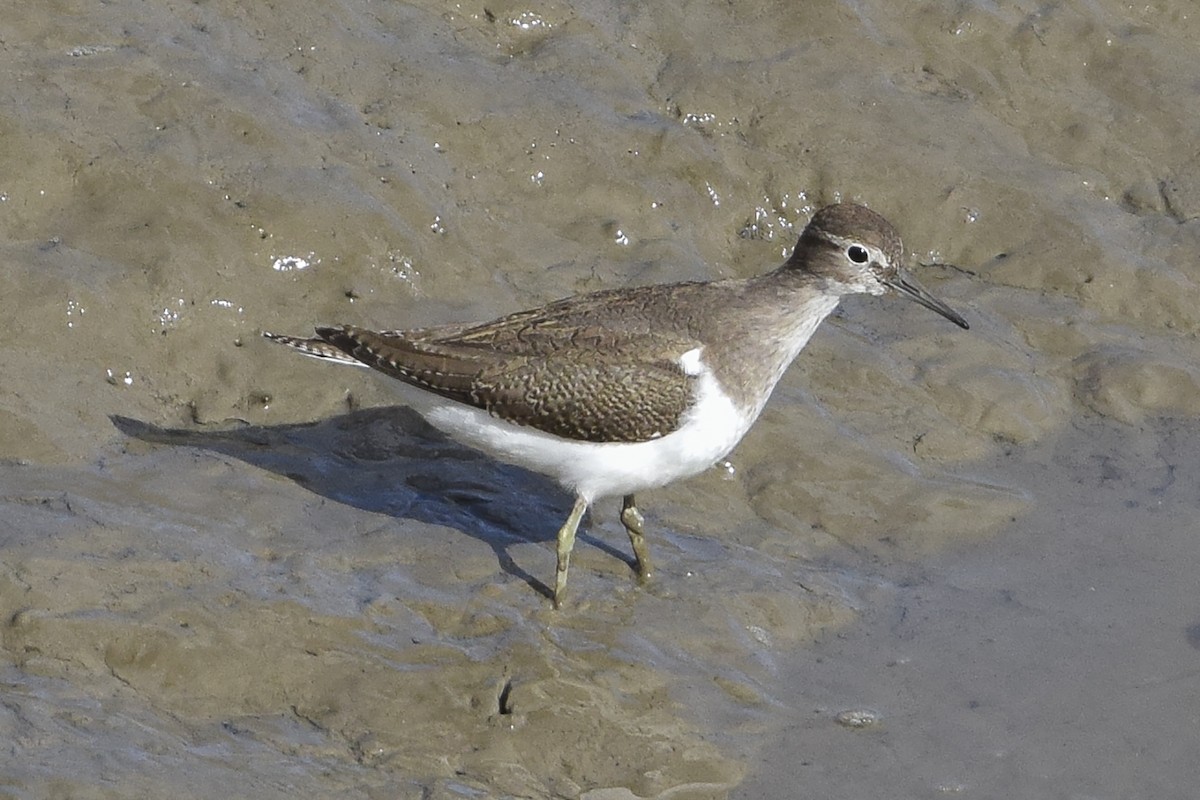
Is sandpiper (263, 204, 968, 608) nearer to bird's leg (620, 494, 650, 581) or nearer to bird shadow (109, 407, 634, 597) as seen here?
bird's leg (620, 494, 650, 581)

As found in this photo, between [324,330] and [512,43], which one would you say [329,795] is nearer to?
[324,330]

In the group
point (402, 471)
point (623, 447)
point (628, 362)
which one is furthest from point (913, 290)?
point (402, 471)

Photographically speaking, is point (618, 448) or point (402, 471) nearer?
point (618, 448)

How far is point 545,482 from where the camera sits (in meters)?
9.99

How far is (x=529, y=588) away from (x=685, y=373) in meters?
1.49

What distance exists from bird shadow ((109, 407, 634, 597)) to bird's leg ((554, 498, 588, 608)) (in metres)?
0.15

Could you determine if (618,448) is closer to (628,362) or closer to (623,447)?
(623,447)

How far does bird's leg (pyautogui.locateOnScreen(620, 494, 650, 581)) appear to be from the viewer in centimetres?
911

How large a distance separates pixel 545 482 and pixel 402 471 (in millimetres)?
930

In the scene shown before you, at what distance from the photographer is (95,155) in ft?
32.9

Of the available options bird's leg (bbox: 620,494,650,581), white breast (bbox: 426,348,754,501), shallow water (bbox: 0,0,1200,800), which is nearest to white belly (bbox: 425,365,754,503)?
white breast (bbox: 426,348,754,501)

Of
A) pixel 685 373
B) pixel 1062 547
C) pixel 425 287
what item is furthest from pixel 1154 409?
pixel 425 287

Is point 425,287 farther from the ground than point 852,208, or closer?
closer

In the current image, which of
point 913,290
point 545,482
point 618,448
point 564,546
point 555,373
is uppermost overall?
point 913,290
